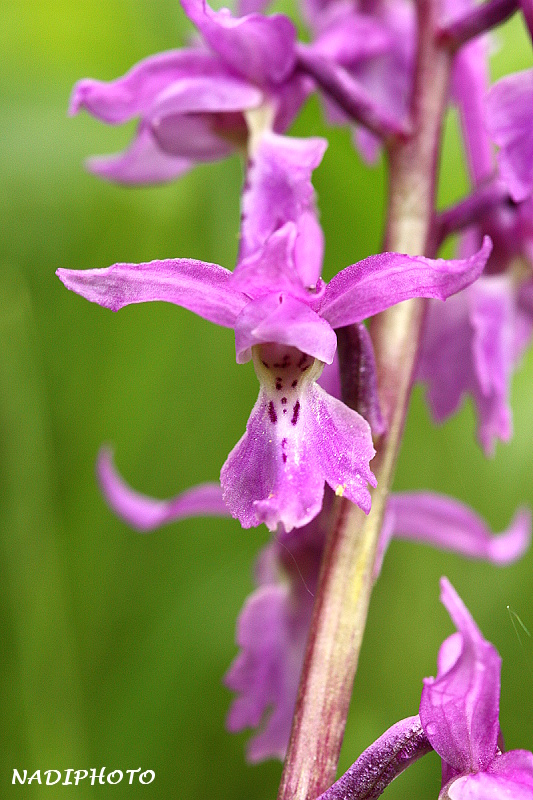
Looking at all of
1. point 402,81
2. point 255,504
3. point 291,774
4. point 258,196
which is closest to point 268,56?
point 258,196

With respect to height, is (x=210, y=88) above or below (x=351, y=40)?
below

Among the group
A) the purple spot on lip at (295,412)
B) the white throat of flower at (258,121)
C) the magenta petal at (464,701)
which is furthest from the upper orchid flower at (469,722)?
the white throat of flower at (258,121)

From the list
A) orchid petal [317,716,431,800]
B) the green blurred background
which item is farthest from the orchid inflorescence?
the green blurred background

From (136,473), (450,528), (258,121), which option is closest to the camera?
(258,121)

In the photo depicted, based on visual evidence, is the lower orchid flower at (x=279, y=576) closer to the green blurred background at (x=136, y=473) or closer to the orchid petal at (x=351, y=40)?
the green blurred background at (x=136, y=473)

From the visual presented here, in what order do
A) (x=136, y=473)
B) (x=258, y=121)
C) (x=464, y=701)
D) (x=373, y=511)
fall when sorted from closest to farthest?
1. (x=464, y=701)
2. (x=373, y=511)
3. (x=258, y=121)
4. (x=136, y=473)

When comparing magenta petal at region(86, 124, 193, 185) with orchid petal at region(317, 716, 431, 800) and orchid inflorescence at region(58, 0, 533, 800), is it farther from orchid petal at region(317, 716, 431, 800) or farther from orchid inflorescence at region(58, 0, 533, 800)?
orchid petal at region(317, 716, 431, 800)

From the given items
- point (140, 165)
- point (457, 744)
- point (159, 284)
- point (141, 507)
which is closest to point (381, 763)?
point (457, 744)

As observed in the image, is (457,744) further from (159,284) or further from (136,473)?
(136,473)
